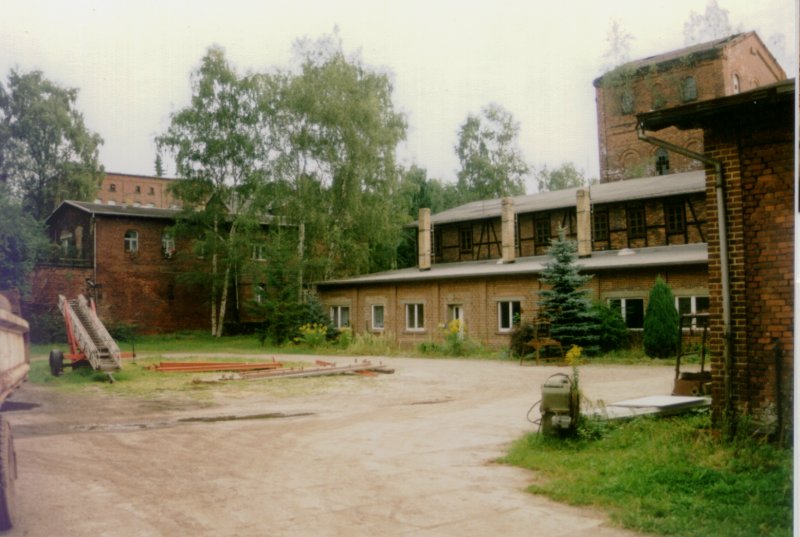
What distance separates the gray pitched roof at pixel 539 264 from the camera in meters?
20.5

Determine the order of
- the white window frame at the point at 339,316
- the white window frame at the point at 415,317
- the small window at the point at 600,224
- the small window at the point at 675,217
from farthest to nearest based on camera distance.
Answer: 1. the white window frame at the point at 339,316
2. the small window at the point at 600,224
3. the white window frame at the point at 415,317
4. the small window at the point at 675,217

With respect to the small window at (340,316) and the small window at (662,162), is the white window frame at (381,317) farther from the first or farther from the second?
the small window at (662,162)

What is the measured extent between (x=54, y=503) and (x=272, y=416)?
5.01 meters

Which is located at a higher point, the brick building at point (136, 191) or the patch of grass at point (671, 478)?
the brick building at point (136, 191)

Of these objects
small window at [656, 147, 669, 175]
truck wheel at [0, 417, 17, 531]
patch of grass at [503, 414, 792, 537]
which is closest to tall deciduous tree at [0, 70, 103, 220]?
truck wheel at [0, 417, 17, 531]

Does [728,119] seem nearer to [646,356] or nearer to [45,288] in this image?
[45,288]

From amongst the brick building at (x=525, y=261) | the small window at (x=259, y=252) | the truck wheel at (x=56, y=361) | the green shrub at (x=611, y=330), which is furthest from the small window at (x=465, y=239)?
the truck wheel at (x=56, y=361)

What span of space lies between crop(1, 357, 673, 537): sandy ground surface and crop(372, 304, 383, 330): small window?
50.8 feet

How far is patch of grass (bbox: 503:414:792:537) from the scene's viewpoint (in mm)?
4574

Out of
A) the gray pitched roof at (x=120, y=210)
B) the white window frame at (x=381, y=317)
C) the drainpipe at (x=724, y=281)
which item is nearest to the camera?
the drainpipe at (x=724, y=281)

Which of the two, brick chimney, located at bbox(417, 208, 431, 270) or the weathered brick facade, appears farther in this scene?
brick chimney, located at bbox(417, 208, 431, 270)

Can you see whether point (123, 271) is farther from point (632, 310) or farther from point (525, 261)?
point (525, 261)

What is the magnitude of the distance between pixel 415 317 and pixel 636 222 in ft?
30.4

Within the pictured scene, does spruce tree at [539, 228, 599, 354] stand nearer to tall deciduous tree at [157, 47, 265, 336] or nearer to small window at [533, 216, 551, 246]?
small window at [533, 216, 551, 246]
